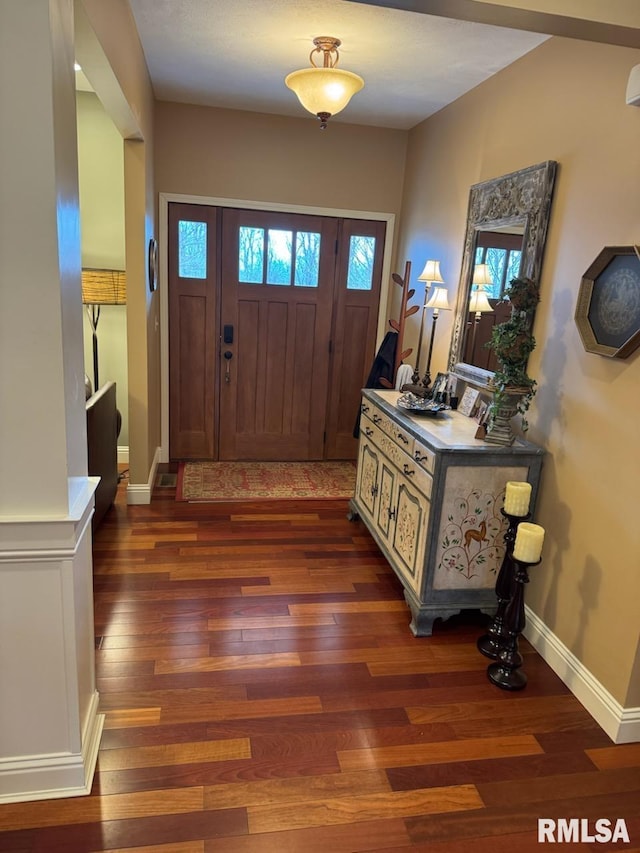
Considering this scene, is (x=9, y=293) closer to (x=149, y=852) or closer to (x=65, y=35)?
(x=65, y=35)

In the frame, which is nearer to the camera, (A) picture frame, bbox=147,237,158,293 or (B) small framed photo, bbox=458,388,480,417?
(B) small framed photo, bbox=458,388,480,417

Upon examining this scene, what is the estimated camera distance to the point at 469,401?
3.15m

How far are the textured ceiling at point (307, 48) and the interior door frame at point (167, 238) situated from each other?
0.71 metres

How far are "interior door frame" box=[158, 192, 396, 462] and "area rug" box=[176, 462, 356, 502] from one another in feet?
1.70

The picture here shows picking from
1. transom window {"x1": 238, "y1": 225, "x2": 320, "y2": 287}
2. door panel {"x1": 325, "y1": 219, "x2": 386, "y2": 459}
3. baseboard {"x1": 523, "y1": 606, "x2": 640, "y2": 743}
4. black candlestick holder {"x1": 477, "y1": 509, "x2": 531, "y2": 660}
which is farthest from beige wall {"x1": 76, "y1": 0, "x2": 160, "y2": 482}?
baseboard {"x1": 523, "y1": 606, "x2": 640, "y2": 743}

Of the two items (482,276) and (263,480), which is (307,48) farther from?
(263,480)

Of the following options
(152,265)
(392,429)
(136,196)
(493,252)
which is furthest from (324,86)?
(152,265)

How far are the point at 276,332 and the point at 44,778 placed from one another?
3613 mm

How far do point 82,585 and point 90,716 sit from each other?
1.57 ft

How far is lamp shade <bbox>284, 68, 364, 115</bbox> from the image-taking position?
2561 mm

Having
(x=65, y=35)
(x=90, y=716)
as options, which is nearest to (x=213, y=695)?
(x=90, y=716)

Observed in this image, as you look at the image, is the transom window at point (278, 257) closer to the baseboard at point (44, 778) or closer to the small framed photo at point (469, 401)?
the small framed photo at point (469, 401)

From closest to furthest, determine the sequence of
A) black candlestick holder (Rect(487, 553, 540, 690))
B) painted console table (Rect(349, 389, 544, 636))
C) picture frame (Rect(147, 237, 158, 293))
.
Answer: black candlestick holder (Rect(487, 553, 540, 690)) → painted console table (Rect(349, 389, 544, 636)) → picture frame (Rect(147, 237, 158, 293))

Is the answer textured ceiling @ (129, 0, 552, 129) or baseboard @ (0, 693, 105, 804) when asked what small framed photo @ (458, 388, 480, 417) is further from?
baseboard @ (0, 693, 105, 804)
